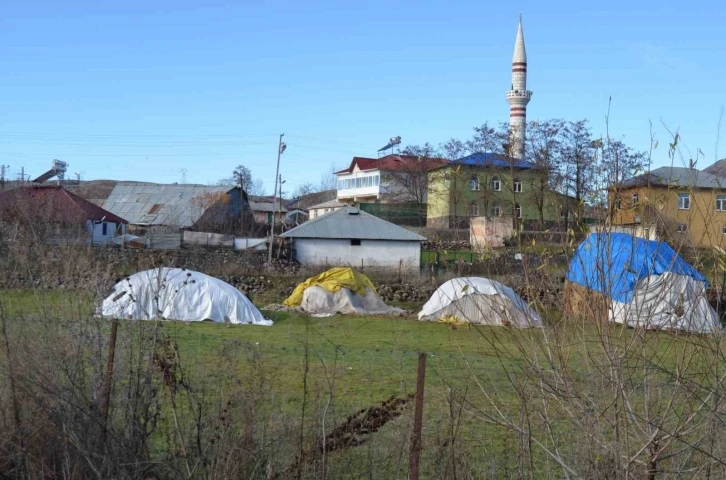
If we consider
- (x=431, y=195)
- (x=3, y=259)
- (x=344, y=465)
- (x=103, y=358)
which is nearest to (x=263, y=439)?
(x=344, y=465)

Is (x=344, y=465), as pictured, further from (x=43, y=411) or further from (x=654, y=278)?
(x=654, y=278)

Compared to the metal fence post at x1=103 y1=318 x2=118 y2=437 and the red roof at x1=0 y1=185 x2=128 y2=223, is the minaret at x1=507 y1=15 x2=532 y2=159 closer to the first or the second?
the red roof at x1=0 y1=185 x2=128 y2=223

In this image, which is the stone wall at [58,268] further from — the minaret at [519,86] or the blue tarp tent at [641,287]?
the minaret at [519,86]

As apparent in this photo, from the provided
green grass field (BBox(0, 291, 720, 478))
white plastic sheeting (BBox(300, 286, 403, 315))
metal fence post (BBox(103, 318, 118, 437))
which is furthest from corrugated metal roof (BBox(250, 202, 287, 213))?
metal fence post (BBox(103, 318, 118, 437))

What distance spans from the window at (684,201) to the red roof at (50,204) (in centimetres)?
3103

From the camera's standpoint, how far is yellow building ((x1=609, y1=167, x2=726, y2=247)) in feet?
12.1

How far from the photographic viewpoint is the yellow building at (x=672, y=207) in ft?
12.1

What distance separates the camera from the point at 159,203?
51.9 meters

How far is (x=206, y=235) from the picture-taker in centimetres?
3991

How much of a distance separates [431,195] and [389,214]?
387 cm

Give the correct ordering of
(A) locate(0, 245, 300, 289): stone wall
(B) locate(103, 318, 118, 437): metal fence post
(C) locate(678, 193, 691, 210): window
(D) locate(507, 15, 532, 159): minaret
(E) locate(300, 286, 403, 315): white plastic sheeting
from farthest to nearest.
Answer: (D) locate(507, 15, 532, 159): minaret < (E) locate(300, 286, 403, 315): white plastic sheeting < (A) locate(0, 245, 300, 289): stone wall < (B) locate(103, 318, 118, 437): metal fence post < (C) locate(678, 193, 691, 210): window

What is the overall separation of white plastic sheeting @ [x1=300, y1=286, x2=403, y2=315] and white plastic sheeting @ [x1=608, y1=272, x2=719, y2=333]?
20.3 meters

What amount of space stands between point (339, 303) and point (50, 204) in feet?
57.4

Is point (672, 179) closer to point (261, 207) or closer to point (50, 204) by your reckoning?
point (50, 204)
